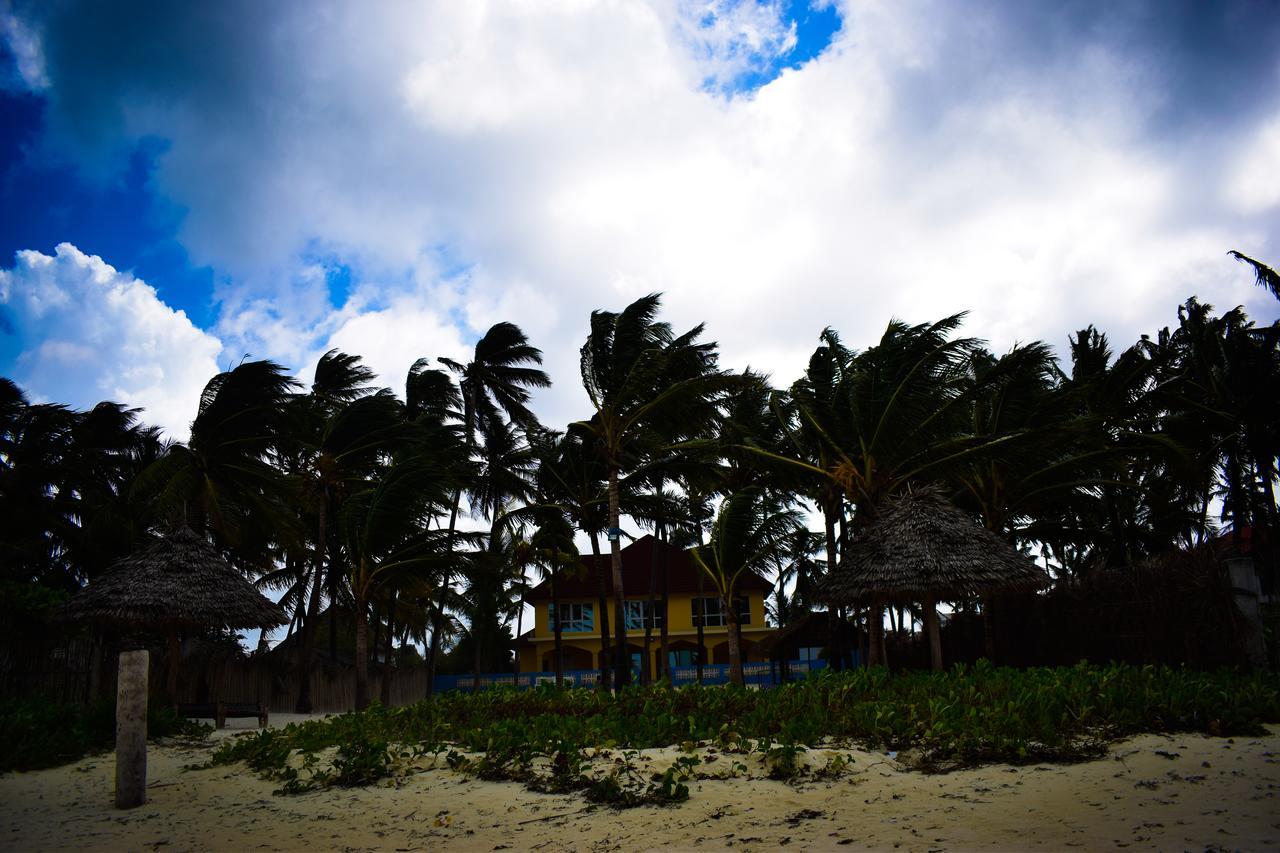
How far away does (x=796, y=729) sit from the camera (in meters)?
7.09

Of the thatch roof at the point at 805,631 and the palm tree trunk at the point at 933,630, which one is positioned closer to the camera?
the palm tree trunk at the point at 933,630

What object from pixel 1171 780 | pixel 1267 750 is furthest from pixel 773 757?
pixel 1267 750

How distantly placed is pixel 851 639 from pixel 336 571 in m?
15.6

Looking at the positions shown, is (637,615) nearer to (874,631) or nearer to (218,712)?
(874,631)

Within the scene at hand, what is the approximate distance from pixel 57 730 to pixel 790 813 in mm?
9597

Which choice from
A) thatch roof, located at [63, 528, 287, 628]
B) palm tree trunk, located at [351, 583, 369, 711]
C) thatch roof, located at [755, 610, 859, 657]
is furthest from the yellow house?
thatch roof, located at [63, 528, 287, 628]

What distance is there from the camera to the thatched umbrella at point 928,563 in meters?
13.2

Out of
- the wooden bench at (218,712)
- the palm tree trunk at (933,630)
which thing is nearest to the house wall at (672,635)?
the wooden bench at (218,712)

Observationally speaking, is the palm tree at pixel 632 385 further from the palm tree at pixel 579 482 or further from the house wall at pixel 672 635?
the house wall at pixel 672 635

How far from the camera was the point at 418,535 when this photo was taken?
17797mm

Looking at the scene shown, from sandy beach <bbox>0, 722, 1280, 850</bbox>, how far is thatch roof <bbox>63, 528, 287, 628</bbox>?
695 cm

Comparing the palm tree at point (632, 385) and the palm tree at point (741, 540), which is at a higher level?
the palm tree at point (632, 385)

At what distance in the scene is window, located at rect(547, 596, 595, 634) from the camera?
3444cm

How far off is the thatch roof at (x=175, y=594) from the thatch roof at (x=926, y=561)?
34.8 ft
